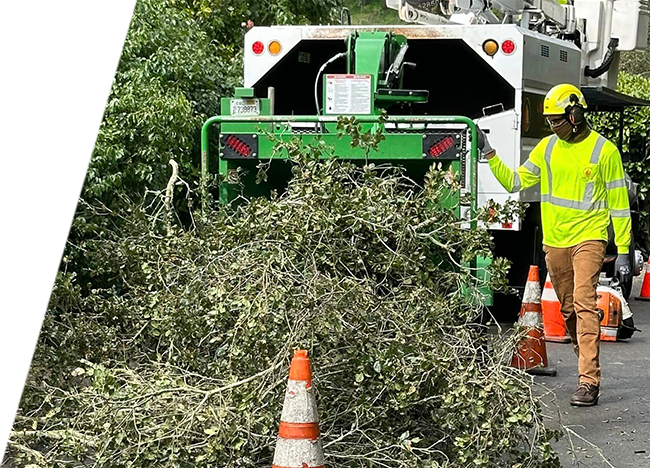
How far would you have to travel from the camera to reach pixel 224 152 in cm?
732

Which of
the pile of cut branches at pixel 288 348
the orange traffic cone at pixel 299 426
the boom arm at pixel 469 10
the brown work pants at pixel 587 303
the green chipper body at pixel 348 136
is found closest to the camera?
the orange traffic cone at pixel 299 426

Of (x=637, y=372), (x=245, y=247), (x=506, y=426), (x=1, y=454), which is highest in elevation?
(x=245, y=247)

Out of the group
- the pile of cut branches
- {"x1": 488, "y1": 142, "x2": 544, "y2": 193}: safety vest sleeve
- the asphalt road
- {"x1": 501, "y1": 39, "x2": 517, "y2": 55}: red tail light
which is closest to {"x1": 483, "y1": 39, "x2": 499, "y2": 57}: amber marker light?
{"x1": 501, "y1": 39, "x2": 517, "y2": 55}: red tail light

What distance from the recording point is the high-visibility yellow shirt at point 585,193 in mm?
7145

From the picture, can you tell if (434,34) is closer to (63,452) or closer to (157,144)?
(157,144)

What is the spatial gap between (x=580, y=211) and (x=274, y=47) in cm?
302

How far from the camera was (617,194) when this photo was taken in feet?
23.4

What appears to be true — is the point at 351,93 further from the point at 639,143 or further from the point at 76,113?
the point at 639,143

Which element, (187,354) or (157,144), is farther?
(157,144)

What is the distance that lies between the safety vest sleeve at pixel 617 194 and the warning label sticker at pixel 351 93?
1.61m

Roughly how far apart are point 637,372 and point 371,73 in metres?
2.91

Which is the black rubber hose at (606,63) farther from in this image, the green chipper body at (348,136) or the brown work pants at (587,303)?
the brown work pants at (587,303)

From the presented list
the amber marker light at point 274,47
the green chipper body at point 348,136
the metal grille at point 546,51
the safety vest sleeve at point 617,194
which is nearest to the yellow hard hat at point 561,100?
the safety vest sleeve at point 617,194

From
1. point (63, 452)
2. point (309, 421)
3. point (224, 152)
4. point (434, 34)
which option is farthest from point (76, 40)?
point (309, 421)
